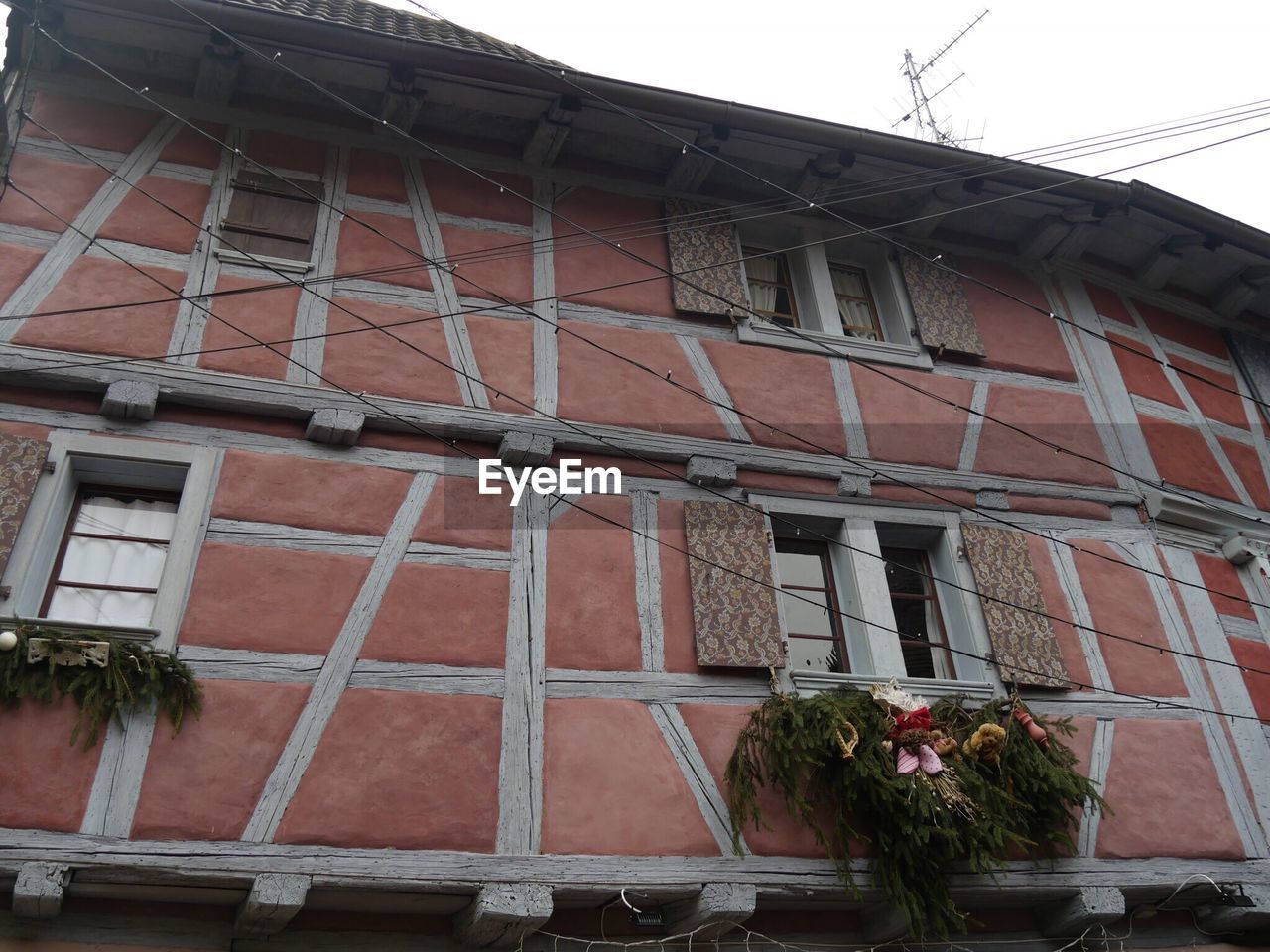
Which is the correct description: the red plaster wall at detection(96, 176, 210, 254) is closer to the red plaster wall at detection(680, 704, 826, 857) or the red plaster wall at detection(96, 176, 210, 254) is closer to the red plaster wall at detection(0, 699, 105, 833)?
the red plaster wall at detection(0, 699, 105, 833)

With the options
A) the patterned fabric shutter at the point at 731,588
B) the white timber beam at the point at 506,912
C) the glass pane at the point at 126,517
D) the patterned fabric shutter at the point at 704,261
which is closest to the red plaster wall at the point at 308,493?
the glass pane at the point at 126,517

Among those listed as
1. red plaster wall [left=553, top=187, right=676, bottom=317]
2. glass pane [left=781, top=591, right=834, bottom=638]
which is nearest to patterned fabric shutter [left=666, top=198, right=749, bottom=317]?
red plaster wall [left=553, top=187, right=676, bottom=317]

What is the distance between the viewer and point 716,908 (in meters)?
5.07

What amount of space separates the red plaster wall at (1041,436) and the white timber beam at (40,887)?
5.67 metres

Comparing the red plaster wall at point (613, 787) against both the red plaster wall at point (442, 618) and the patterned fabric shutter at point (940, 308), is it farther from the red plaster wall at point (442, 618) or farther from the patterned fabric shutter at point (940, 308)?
the patterned fabric shutter at point (940, 308)

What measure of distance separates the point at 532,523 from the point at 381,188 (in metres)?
2.60

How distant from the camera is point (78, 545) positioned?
5438mm

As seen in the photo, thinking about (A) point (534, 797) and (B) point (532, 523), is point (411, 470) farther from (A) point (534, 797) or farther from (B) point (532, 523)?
(A) point (534, 797)

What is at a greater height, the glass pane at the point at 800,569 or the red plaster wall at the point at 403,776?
the glass pane at the point at 800,569

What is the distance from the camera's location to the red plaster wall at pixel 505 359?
6.45 meters

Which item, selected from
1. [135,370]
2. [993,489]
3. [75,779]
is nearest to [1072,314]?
[993,489]

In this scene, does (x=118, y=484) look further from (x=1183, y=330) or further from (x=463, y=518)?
(x=1183, y=330)

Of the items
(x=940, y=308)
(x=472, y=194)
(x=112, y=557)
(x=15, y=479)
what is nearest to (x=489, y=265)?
(x=472, y=194)

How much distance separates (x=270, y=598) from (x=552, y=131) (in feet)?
12.5
